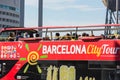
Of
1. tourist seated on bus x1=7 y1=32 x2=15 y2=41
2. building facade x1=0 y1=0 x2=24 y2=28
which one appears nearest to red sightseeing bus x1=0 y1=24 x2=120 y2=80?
tourist seated on bus x1=7 y1=32 x2=15 y2=41

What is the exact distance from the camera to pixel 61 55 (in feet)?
41.9

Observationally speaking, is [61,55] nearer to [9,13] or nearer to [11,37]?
[11,37]

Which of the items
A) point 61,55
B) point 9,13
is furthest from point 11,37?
point 9,13

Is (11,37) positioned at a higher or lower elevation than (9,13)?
lower

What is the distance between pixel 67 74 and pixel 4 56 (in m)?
2.86

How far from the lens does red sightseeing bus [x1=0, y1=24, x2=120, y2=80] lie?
11.8 metres

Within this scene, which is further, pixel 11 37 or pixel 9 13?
pixel 9 13

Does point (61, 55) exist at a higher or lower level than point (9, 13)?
lower

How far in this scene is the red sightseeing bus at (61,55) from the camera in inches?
465

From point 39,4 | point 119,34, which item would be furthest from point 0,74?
point 39,4

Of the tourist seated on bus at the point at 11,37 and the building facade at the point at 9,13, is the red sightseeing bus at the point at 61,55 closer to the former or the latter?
the tourist seated on bus at the point at 11,37

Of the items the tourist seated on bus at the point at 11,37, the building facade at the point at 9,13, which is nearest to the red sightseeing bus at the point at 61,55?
the tourist seated on bus at the point at 11,37

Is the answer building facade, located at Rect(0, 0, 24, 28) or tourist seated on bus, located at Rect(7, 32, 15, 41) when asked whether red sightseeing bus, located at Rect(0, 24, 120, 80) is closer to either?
tourist seated on bus, located at Rect(7, 32, 15, 41)

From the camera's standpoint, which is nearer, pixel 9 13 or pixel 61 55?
pixel 61 55
